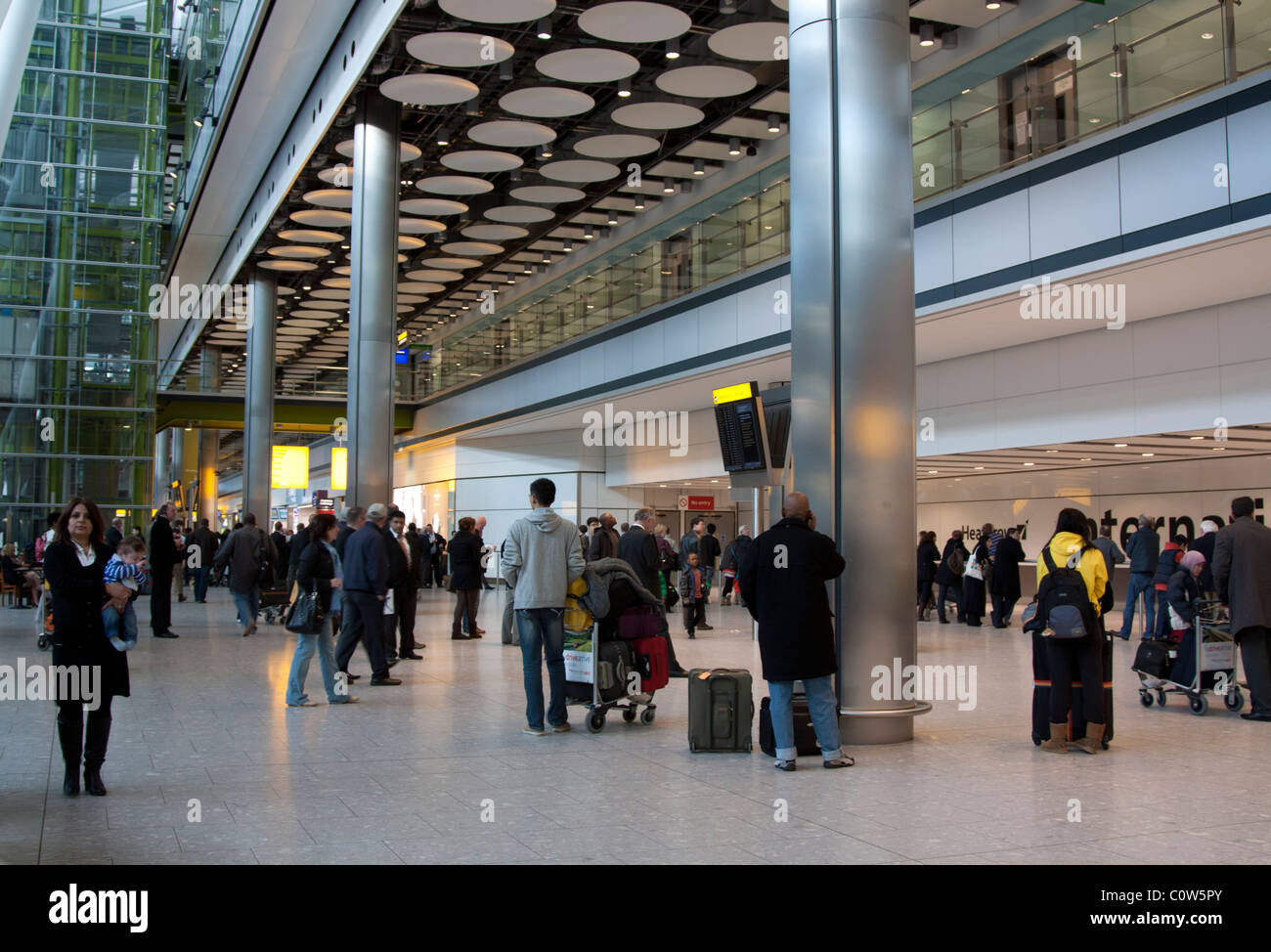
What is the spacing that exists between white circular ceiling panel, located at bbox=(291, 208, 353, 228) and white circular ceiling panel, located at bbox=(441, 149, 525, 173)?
4064 mm

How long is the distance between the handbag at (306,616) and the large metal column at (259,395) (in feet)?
70.5

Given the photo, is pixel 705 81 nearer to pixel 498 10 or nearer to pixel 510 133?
pixel 510 133

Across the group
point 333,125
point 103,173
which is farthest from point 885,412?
point 103,173

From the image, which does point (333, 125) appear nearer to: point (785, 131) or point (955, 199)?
point (785, 131)

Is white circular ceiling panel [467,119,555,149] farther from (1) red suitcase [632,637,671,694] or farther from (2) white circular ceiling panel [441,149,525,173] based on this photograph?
(1) red suitcase [632,637,671,694]

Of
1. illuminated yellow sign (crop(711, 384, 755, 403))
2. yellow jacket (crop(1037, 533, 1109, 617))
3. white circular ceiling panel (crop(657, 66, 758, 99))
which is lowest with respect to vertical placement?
yellow jacket (crop(1037, 533, 1109, 617))

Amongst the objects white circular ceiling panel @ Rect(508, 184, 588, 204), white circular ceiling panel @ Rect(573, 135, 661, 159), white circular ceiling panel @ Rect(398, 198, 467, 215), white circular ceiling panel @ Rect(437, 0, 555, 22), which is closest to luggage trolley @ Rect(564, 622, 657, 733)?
white circular ceiling panel @ Rect(437, 0, 555, 22)

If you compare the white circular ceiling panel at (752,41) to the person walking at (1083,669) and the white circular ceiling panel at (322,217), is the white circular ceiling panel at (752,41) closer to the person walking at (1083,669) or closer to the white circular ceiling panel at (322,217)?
the person walking at (1083,669)

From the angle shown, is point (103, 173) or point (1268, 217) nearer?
point (1268, 217)

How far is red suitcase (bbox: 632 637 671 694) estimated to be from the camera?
359 inches

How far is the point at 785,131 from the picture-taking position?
71.1 feet

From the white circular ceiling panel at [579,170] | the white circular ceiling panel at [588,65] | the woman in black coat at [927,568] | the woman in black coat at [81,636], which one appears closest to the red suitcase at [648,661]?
the woman in black coat at [81,636]

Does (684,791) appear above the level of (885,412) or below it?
below
